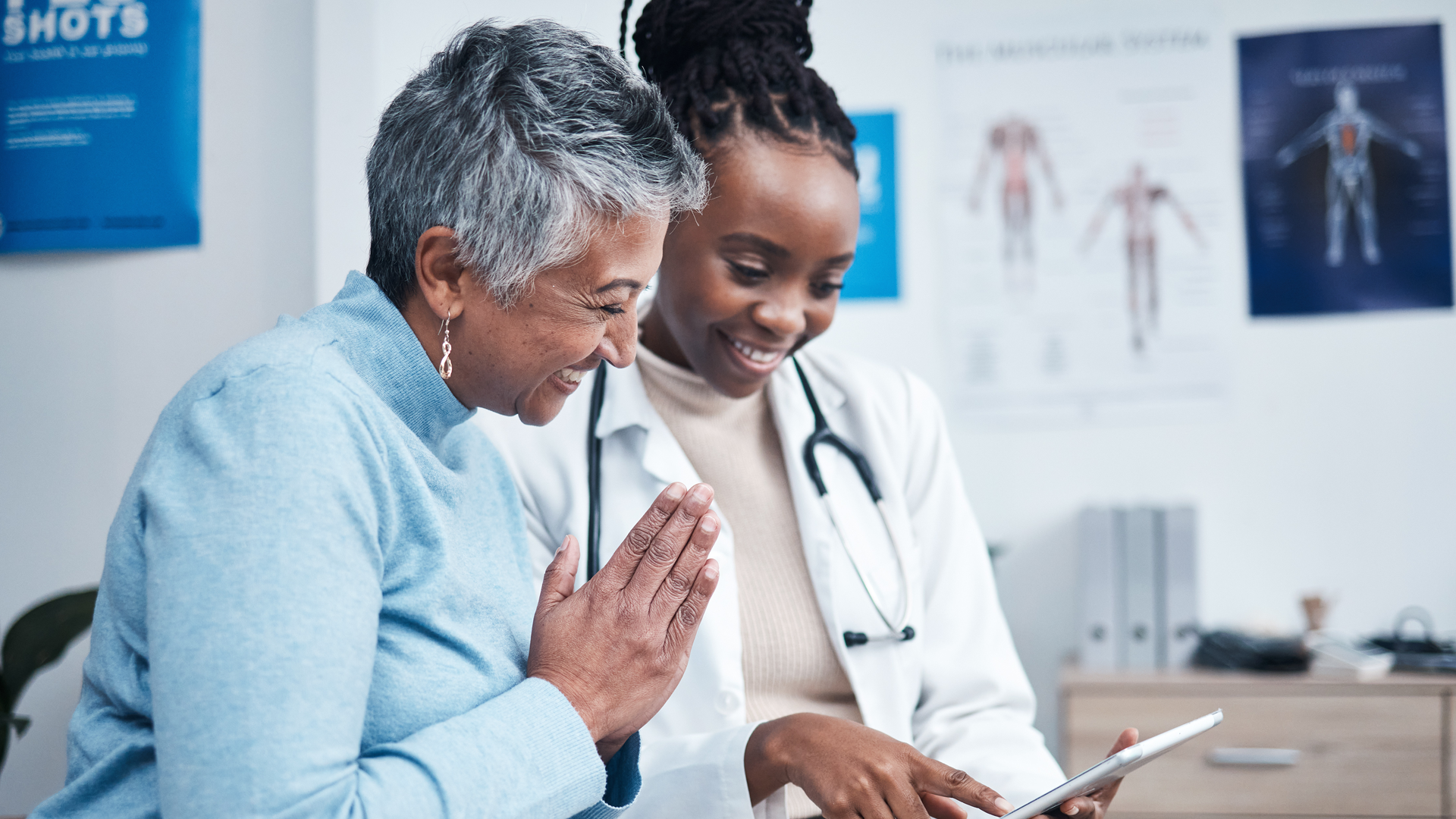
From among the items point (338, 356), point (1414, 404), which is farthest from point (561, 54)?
point (1414, 404)

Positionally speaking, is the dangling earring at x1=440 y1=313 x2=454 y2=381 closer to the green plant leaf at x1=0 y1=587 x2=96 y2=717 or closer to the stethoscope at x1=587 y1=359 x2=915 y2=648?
the stethoscope at x1=587 y1=359 x2=915 y2=648

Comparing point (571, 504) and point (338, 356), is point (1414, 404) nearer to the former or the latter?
point (571, 504)

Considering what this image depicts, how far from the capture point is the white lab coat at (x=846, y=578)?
4.02 feet

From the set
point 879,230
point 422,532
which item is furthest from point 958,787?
point 879,230

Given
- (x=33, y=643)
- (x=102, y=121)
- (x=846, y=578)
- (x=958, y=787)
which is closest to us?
(x=958, y=787)

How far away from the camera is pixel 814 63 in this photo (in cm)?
273

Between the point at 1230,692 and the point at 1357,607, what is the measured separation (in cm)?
65

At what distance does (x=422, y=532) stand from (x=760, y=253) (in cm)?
62

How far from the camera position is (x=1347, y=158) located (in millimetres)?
2559

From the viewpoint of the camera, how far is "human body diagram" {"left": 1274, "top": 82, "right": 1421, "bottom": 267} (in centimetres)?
254

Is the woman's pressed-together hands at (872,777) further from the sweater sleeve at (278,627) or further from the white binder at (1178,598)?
the white binder at (1178,598)

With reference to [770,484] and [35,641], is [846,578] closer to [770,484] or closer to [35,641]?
[770,484]

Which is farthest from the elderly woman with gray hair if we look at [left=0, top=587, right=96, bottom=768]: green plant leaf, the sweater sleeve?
[left=0, top=587, right=96, bottom=768]: green plant leaf

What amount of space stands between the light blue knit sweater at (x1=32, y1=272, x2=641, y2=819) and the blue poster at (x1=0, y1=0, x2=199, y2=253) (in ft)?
5.49
